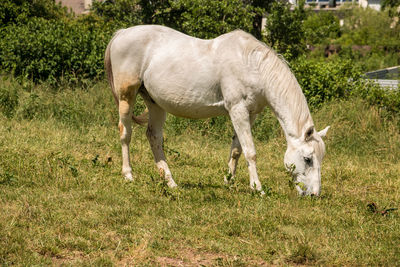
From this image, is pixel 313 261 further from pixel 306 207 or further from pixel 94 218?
pixel 94 218

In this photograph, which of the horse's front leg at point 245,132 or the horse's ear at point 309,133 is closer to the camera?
the horse's ear at point 309,133

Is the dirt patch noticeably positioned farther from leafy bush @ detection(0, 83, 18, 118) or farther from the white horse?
leafy bush @ detection(0, 83, 18, 118)

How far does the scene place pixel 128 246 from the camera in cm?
439

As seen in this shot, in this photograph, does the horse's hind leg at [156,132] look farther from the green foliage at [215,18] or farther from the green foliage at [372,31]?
the green foliage at [372,31]

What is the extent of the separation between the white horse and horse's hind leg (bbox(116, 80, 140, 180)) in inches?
0.5

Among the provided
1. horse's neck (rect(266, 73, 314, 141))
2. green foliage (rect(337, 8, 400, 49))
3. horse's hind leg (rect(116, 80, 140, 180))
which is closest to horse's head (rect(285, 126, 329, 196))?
horse's neck (rect(266, 73, 314, 141))

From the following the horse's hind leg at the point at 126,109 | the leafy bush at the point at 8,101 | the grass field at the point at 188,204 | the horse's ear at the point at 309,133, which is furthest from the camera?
the leafy bush at the point at 8,101

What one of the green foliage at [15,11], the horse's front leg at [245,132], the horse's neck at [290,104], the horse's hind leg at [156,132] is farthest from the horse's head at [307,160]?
the green foliage at [15,11]

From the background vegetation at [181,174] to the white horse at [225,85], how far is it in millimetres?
457

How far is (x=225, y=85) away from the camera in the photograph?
6.02m

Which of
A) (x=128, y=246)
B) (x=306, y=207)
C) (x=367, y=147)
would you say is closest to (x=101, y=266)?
(x=128, y=246)

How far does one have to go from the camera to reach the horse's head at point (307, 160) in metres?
5.88

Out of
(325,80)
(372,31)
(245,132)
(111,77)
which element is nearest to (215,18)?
(325,80)

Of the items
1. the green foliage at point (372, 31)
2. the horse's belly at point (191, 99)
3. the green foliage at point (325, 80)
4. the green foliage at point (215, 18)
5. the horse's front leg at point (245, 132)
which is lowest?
the green foliage at point (372, 31)
